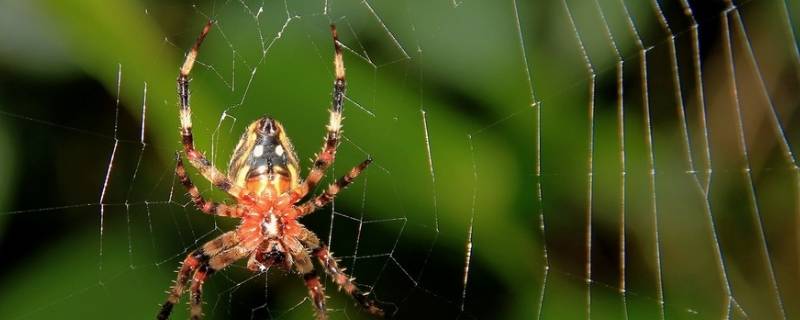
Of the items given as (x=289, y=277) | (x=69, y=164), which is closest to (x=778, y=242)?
(x=289, y=277)

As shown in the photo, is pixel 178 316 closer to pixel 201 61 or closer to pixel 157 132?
pixel 157 132

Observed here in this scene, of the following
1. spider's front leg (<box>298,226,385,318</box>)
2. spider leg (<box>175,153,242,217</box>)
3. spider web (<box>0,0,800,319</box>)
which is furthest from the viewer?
spider's front leg (<box>298,226,385,318</box>)

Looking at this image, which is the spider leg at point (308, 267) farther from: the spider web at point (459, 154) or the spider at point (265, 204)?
the spider web at point (459, 154)

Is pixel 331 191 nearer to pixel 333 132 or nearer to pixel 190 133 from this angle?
pixel 333 132

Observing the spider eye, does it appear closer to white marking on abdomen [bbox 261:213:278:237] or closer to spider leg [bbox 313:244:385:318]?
white marking on abdomen [bbox 261:213:278:237]

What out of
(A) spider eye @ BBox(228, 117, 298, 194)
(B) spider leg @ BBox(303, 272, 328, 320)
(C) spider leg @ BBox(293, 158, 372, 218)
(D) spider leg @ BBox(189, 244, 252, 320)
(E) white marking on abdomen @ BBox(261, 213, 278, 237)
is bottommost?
(B) spider leg @ BBox(303, 272, 328, 320)

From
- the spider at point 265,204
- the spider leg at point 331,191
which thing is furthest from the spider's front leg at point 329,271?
the spider leg at point 331,191

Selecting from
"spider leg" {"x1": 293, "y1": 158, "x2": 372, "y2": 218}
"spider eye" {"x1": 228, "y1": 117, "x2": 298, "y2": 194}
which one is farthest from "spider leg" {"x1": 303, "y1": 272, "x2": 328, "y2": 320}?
"spider eye" {"x1": 228, "y1": 117, "x2": 298, "y2": 194}
